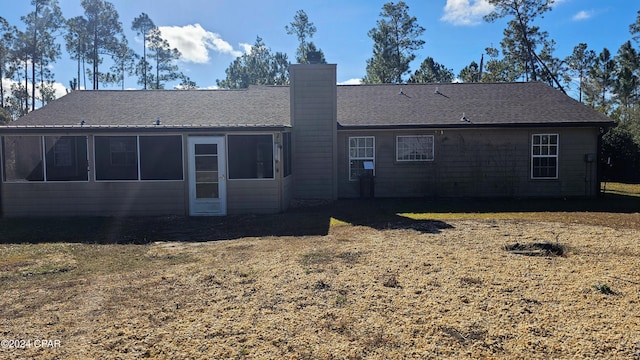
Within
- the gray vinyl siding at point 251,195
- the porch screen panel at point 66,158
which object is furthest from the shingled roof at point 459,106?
the porch screen panel at point 66,158

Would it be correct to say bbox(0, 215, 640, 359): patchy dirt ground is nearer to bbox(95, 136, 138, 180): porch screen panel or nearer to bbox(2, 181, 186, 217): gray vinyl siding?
bbox(2, 181, 186, 217): gray vinyl siding

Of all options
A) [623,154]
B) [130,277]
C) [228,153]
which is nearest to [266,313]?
[130,277]

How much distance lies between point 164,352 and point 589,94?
4866 cm

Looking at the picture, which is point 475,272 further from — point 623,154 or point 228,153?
point 623,154

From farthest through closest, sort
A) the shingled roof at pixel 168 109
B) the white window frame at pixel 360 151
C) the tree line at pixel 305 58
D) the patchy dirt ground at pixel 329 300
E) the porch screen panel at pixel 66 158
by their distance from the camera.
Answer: the tree line at pixel 305 58 < the white window frame at pixel 360 151 < the shingled roof at pixel 168 109 < the porch screen panel at pixel 66 158 < the patchy dirt ground at pixel 329 300

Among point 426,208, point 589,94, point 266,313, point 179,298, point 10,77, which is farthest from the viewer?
point 589,94

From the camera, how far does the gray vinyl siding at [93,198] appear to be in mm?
10969

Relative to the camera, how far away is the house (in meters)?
11.0

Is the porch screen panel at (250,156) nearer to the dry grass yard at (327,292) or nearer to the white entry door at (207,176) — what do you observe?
the white entry door at (207,176)

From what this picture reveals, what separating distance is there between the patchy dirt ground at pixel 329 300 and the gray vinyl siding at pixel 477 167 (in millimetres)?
6392

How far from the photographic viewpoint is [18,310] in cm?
467

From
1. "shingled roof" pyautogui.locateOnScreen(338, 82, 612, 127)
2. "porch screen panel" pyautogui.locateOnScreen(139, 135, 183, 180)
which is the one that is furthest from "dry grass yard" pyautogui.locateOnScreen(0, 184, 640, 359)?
"shingled roof" pyautogui.locateOnScreen(338, 82, 612, 127)

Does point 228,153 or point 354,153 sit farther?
point 354,153

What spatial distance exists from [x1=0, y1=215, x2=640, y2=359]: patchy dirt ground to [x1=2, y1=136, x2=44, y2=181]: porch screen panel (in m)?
3.78
